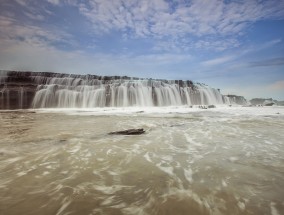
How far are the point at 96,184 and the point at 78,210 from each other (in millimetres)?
865

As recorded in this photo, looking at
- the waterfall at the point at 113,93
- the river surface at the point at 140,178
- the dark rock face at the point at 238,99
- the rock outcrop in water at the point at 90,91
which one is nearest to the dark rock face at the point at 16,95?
the rock outcrop in water at the point at 90,91

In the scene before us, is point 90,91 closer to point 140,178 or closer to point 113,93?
point 113,93

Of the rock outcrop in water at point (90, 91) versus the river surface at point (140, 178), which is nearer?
the river surface at point (140, 178)

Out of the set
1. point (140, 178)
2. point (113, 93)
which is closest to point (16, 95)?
point (113, 93)

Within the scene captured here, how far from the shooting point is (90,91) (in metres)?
37.9

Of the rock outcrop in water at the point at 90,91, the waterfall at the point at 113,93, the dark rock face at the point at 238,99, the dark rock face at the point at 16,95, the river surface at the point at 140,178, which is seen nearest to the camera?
the river surface at the point at 140,178

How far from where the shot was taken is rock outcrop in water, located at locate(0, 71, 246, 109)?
1357 inches

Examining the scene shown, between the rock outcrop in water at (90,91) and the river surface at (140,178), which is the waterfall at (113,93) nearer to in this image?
the rock outcrop in water at (90,91)

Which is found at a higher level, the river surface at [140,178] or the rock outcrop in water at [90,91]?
the rock outcrop in water at [90,91]

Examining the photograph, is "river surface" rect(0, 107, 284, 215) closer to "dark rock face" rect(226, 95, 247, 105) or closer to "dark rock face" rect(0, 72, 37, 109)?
"dark rock face" rect(0, 72, 37, 109)

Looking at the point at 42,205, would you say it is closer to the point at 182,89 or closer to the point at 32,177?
the point at 32,177

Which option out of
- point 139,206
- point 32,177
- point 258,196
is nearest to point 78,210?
point 139,206

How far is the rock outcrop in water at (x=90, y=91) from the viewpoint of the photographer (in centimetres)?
3447

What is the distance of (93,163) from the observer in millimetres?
4703
